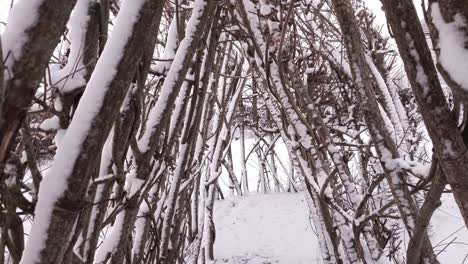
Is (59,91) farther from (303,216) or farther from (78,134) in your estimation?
(303,216)

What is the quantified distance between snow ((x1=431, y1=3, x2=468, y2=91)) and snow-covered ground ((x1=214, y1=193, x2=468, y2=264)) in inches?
217

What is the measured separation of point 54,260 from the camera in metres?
0.74

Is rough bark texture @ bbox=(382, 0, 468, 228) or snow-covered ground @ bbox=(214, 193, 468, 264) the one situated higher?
snow-covered ground @ bbox=(214, 193, 468, 264)

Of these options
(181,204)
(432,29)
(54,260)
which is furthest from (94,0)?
(181,204)

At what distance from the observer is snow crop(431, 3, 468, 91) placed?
662 millimetres

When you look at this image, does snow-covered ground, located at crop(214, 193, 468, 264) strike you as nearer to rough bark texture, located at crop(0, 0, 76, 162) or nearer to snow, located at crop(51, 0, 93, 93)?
snow, located at crop(51, 0, 93, 93)

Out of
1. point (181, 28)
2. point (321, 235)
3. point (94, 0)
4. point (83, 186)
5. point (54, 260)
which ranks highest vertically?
point (181, 28)

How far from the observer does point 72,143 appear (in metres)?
0.76

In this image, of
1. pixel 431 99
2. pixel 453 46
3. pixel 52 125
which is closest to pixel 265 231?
pixel 52 125

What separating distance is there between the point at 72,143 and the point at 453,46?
70 cm

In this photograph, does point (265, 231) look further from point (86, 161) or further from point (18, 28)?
point (18, 28)

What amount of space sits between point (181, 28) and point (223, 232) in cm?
715

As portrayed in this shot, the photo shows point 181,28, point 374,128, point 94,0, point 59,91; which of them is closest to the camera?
point 59,91

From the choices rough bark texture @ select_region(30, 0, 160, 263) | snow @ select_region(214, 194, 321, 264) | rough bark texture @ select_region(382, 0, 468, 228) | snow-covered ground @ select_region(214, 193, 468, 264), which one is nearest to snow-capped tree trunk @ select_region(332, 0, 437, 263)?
rough bark texture @ select_region(382, 0, 468, 228)
